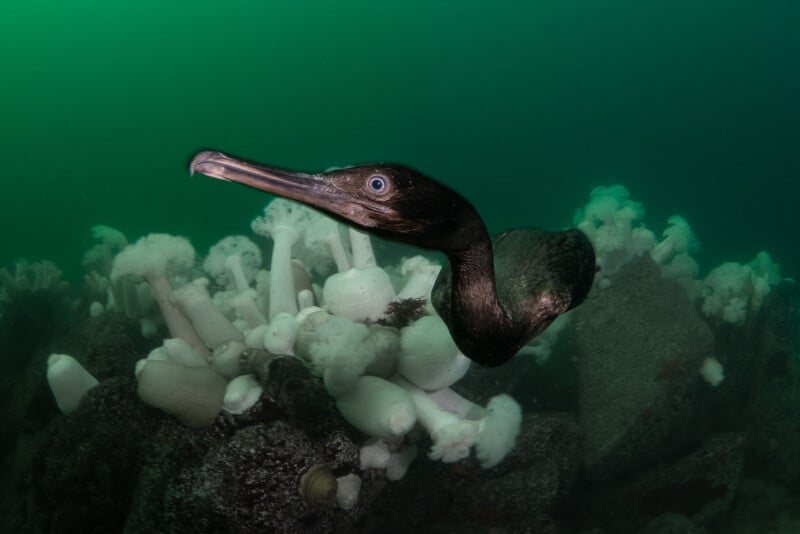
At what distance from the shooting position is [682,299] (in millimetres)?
7449

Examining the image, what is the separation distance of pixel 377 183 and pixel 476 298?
34.4 inches

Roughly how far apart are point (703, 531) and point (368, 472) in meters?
4.59

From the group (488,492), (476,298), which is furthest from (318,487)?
(488,492)

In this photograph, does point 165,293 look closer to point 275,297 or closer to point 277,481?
point 275,297

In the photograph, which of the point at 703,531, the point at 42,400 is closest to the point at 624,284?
the point at 703,531

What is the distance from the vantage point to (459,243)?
2330 millimetres

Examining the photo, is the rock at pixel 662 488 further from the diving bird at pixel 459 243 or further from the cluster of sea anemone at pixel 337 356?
the diving bird at pixel 459 243

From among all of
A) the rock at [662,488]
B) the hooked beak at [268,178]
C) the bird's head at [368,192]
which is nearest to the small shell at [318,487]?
the bird's head at [368,192]

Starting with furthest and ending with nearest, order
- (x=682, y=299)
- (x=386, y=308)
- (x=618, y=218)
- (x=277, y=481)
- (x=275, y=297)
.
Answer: (x=618, y=218), (x=682, y=299), (x=275, y=297), (x=386, y=308), (x=277, y=481)

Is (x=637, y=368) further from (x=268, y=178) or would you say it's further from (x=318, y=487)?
(x=268, y=178)

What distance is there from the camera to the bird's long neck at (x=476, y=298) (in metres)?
2.42

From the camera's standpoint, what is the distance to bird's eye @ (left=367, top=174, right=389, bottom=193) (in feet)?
6.45

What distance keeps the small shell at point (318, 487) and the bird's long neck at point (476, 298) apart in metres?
1.78

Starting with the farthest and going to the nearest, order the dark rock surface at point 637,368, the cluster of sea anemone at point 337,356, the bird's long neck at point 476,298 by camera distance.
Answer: the dark rock surface at point 637,368
the cluster of sea anemone at point 337,356
the bird's long neck at point 476,298
